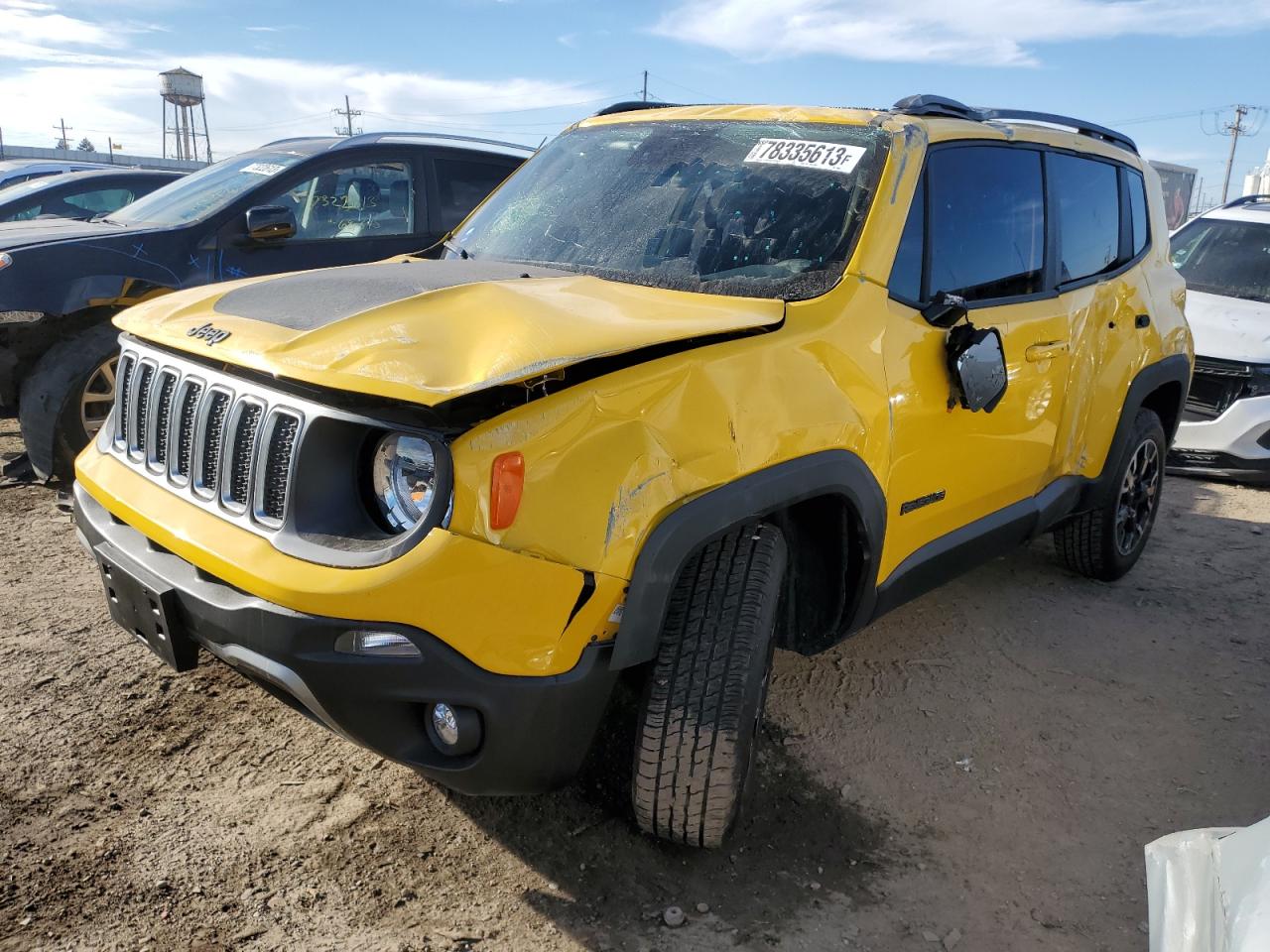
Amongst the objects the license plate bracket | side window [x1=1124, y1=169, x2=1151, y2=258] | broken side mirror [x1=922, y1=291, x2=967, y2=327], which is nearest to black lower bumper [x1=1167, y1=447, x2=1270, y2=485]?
side window [x1=1124, y1=169, x2=1151, y2=258]

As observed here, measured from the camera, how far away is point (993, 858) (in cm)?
270

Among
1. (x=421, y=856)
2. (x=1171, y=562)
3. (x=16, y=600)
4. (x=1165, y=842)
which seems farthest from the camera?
(x=1171, y=562)

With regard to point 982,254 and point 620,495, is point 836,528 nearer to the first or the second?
→ point 620,495

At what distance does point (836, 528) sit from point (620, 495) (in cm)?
91

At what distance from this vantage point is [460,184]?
618 centimetres

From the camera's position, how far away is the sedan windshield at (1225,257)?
7.52 m

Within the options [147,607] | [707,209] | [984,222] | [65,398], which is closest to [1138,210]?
[984,222]

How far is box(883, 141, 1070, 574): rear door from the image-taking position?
2.90 metres

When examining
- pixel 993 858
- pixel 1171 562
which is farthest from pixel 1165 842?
pixel 1171 562

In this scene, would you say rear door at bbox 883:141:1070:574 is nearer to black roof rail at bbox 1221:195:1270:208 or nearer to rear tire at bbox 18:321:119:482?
rear tire at bbox 18:321:119:482

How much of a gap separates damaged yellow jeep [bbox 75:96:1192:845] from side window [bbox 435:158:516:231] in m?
2.67

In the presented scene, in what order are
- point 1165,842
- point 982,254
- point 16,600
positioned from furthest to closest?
point 16,600 → point 982,254 → point 1165,842

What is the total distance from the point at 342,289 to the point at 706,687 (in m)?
1.36

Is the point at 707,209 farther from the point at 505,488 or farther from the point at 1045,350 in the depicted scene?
the point at 505,488
